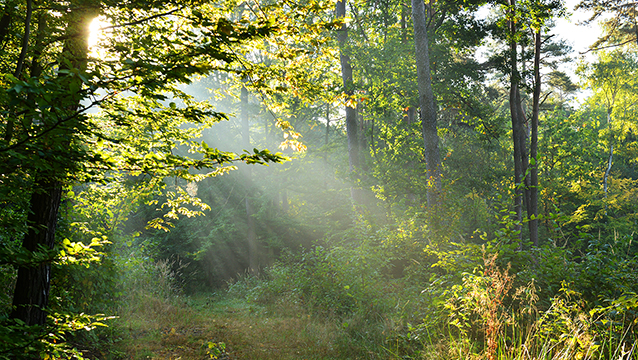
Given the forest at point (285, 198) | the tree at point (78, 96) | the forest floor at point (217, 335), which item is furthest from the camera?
the forest floor at point (217, 335)

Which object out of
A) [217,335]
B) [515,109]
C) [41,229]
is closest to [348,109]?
→ [515,109]

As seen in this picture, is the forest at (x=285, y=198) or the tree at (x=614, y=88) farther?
the tree at (x=614, y=88)

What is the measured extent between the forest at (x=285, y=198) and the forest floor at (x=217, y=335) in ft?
0.18

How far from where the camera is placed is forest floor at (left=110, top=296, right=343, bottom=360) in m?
5.33

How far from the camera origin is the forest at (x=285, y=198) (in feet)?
8.06

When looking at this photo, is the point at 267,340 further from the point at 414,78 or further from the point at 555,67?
the point at 555,67

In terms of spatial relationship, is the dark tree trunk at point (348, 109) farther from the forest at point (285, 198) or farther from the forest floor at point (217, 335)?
the forest floor at point (217, 335)

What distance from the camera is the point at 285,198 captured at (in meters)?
23.6

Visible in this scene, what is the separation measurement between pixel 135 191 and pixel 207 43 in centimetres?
352

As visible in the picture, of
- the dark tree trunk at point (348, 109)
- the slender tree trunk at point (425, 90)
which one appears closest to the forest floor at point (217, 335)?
the slender tree trunk at point (425, 90)

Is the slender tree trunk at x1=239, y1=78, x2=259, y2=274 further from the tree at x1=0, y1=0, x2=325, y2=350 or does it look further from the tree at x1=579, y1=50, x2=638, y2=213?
the tree at x1=579, y1=50, x2=638, y2=213

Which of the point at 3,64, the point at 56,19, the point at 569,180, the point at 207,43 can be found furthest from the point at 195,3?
the point at 569,180

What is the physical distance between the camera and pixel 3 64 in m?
2.80

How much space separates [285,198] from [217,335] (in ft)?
57.0
